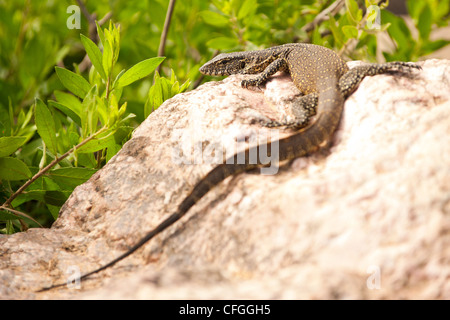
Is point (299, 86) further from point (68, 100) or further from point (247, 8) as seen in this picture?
point (68, 100)

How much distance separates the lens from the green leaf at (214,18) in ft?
15.3

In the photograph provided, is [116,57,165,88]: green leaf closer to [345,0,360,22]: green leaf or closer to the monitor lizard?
the monitor lizard

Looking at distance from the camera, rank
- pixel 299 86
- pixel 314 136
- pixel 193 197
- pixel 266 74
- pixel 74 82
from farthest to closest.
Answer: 1. pixel 266 74
2. pixel 299 86
3. pixel 74 82
4. pixel 314 136
5. pixel 193 197

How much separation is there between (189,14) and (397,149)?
3.53 meters

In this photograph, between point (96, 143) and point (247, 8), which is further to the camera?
point (247, 8)

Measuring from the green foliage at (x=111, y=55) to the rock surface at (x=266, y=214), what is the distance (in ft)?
1.17

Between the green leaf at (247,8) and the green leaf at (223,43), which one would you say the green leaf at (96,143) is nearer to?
the green leaf at (223,43)

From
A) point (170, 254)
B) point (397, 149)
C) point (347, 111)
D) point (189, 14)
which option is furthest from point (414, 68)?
point (189, 14)

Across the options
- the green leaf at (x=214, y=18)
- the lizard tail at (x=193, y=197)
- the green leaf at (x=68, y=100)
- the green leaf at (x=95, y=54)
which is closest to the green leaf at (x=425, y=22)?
the green leaf at (x=214, y=18)

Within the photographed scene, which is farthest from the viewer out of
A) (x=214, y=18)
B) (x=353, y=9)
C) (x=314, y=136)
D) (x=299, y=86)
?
(x=214, y=18)

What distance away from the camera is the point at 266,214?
2.44 metres

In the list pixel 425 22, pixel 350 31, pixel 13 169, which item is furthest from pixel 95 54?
pixel 425 22

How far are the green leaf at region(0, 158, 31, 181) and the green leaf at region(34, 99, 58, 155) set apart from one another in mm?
254

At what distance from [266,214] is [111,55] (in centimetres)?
187
